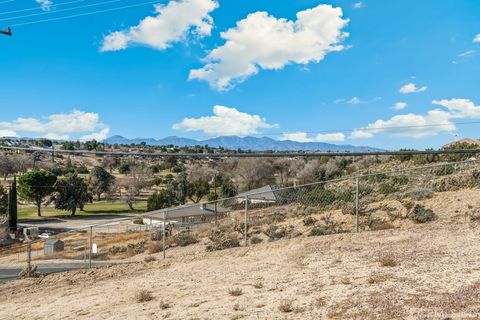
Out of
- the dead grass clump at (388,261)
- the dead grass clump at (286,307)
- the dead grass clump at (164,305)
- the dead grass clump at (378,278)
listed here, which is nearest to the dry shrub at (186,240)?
the dead grass clump at (164,305)

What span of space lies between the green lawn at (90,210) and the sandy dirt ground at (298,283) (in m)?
61.3

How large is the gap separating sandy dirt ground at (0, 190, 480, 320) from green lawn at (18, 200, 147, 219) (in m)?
61.3

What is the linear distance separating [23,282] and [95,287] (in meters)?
4.23

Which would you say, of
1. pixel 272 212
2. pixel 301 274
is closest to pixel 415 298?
pixel 301 274

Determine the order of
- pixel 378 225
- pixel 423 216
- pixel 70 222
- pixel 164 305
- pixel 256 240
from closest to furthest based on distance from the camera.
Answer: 1. pixel 164 305
2. pixel 378 225
3. pixel 423 216
4. pixel 256 240
5. pixel 70 222

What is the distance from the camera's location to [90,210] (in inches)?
3088

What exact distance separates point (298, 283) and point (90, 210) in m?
75.7

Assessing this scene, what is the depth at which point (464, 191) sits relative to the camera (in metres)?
17.0

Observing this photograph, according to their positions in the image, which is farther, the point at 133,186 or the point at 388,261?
the point at 133,186

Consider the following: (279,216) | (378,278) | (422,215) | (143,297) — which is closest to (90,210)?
(279,216)

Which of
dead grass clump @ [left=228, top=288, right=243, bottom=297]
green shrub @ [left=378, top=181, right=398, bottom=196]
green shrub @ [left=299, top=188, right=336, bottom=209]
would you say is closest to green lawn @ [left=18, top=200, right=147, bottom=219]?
green shrub @ [left=299, top=188, right=336, bottom=209]

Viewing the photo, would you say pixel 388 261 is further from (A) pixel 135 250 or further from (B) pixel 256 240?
(A) pixel 135 250

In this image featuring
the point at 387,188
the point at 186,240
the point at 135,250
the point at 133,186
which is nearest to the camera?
the point at 387,188

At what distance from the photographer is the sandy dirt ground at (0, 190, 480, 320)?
6.69 metres
